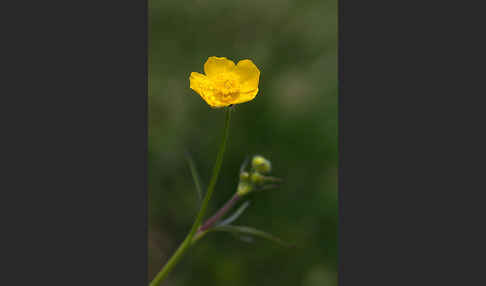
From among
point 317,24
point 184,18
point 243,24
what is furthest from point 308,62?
point 184,18

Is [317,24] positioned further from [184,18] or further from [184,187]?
[184,187]

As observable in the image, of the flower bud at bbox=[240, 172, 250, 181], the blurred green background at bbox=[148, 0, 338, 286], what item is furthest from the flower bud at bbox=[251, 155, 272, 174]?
the blurred green background at bbox=[148, 0, 338, 286]

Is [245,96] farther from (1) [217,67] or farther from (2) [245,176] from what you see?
(2) [245,176]

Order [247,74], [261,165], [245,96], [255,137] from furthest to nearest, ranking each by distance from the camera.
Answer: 1. [255,137]
2. [261,165]
3. [247,74]
4. [245,96]

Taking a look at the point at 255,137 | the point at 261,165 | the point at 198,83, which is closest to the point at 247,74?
the point at 198,83

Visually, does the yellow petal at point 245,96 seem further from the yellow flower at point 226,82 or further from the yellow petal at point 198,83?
the yellow petal at point 198,83

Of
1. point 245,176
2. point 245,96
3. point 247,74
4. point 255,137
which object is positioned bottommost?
point 245,176
